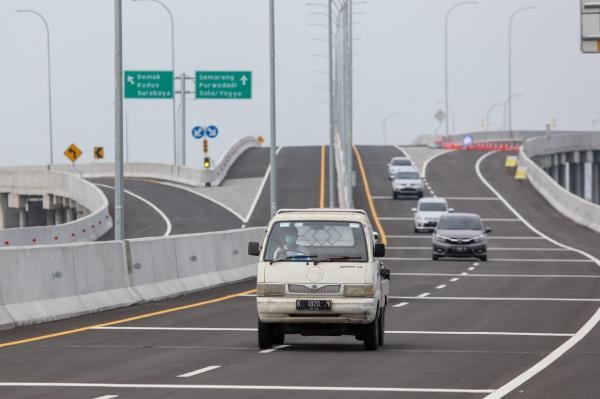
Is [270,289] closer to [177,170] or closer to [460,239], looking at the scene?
[460,239]

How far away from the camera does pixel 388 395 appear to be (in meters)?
14.1

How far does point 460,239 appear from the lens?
46719mm

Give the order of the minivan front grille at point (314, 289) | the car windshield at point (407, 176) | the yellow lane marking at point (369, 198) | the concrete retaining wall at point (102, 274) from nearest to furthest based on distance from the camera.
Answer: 1. the minivan front grille at point (314, 289)
2. the concrete retaining wall at point (102, 274)
3. the yellow lane marking at point (369, 198)
4. the car windshield at point (407, 176)

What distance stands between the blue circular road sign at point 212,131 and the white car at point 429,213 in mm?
29290

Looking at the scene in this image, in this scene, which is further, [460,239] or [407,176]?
[407,176]

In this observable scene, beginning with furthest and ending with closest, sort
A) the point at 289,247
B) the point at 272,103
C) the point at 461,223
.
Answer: the point at 272,103 → the point at 461,223 → the point at 289,247

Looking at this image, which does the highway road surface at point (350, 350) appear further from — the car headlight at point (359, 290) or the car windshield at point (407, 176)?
the car windshield at point (407, 176)

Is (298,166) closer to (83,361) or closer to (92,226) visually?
(92,226)

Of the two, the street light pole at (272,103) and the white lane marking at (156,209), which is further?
the white lane marking at (156,209)

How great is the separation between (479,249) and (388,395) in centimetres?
3288

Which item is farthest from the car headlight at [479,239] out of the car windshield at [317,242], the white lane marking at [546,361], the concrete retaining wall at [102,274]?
the car windshield at [317,242]

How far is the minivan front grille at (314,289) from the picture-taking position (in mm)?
18875

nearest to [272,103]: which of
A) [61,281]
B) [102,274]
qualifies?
[102,274]

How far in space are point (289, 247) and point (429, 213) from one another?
46.6 metres
